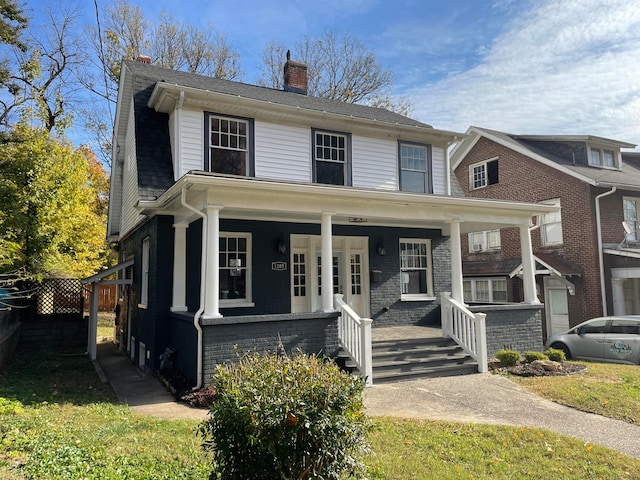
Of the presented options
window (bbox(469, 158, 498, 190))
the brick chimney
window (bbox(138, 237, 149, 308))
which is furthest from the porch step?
window (bbox(469, 158, 498, 190))

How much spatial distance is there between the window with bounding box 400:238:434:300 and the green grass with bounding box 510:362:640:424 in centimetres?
417

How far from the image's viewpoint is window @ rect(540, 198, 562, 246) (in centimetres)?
1716

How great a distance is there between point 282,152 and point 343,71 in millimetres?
16865

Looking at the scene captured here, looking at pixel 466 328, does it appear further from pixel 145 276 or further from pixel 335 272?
pixel 145 276

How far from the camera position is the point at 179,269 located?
9.31 metres

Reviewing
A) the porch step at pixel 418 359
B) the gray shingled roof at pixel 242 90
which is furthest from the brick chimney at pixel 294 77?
the porch step at pixel 418 359

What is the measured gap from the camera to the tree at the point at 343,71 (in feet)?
83.8

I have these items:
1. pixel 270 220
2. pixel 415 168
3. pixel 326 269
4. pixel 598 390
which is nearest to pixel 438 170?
pixel 415 168

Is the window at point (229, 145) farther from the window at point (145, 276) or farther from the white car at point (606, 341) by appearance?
the white car at point (606, 341)

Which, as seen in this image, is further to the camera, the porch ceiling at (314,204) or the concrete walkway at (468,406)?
the porch ceiling at (314,204)

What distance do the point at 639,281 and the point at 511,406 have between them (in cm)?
1305

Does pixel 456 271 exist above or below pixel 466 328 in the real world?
above

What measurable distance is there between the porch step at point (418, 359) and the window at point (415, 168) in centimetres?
431

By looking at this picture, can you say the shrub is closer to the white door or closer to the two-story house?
the two-story house
